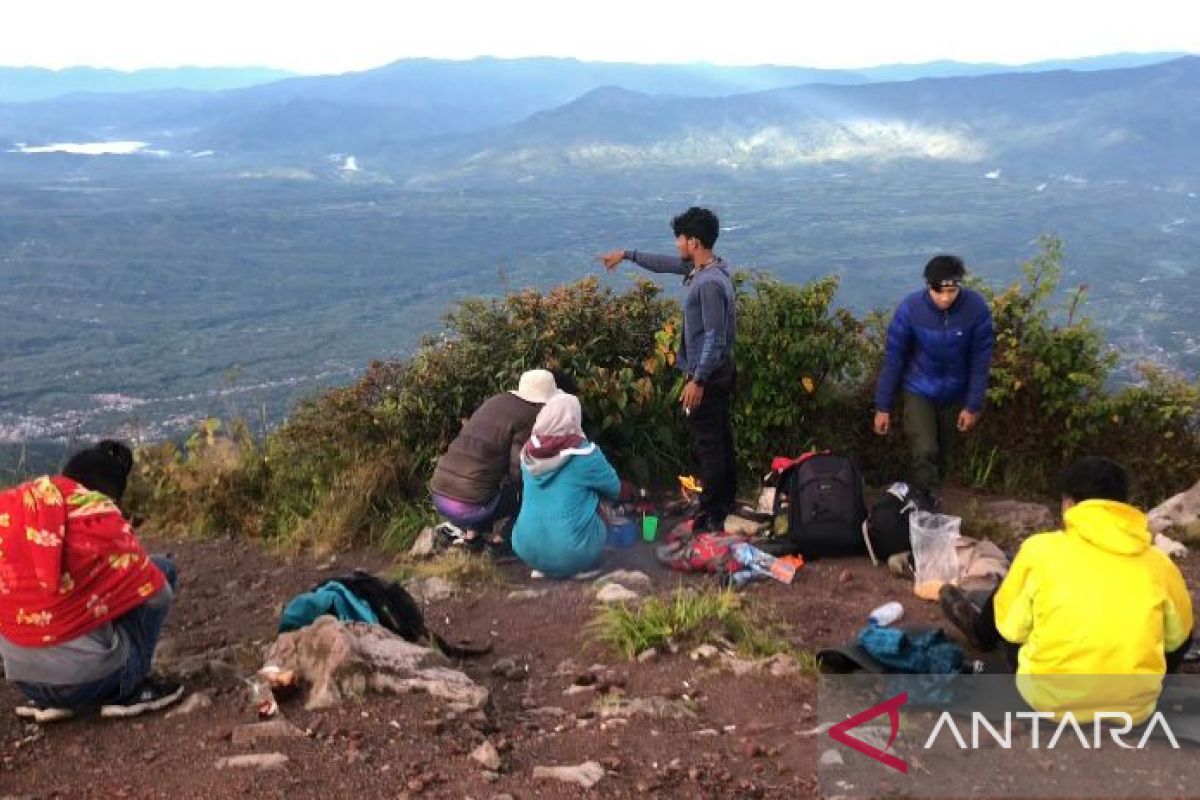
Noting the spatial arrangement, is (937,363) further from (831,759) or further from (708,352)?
(831,759)

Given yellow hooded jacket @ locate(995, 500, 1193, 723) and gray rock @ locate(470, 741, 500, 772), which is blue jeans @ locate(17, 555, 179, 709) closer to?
gray rock @ locate(470, 741, 500, 772)

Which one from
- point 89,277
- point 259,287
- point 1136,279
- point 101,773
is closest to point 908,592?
point 101,773

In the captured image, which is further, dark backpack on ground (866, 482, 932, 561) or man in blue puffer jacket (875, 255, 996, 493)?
man in blue puffer jacket (875, 255, 996, 493)

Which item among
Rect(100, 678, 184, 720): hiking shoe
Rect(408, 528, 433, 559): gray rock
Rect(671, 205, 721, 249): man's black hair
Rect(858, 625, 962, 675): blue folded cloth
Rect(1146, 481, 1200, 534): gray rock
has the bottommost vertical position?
Rect(408, 528, 433, 559): gray rock

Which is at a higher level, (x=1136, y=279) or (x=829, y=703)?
(x=829, y=703)

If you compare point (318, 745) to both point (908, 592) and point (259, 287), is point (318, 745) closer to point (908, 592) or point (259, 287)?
point (908, 592)

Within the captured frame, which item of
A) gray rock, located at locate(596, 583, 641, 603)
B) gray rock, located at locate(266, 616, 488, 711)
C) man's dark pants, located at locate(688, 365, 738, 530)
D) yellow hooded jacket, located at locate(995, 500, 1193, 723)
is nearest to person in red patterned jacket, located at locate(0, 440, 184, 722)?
gray rock, located at locate(266, 616, 488, 711)

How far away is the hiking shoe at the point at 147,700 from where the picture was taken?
14.5ft

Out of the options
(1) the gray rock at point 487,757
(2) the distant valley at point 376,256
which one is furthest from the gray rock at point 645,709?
(2) the distant valley at point 376,256

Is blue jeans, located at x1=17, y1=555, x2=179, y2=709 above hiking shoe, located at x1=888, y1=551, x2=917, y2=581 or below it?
above

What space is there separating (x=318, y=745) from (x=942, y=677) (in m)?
2.42

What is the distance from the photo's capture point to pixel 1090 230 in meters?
142

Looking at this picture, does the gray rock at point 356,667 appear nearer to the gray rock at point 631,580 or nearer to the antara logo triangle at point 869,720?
the antara logo triangle at point 869,720

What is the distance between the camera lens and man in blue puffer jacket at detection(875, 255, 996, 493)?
6.47 meters
